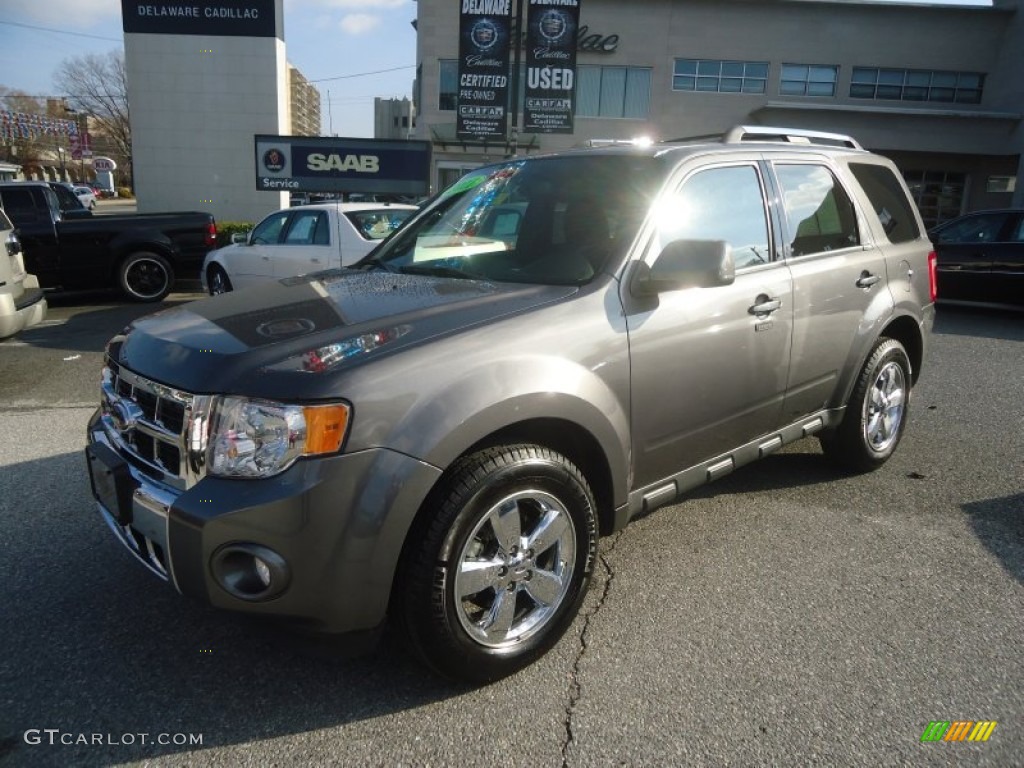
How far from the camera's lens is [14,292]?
632 cm

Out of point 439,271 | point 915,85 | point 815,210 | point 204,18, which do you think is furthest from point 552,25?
point 915,85

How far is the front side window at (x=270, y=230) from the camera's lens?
9.80 m

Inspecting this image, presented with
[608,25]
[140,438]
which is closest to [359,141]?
[140,438]

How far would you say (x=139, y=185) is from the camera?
75.0 ft

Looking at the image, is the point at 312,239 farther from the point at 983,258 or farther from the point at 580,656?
the point at 983,258

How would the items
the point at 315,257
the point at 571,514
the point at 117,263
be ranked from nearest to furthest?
the point at 571,514, the point at 315,257, the point at 117,263

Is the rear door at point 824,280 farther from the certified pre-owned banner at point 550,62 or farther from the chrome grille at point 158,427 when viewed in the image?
the certified pre-owned banner at point 550,62

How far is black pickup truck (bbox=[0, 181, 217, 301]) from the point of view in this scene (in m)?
11.0

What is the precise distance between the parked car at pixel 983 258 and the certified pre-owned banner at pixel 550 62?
11.3m

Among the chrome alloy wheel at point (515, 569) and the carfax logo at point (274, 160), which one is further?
the carfax logo at point (274, 160)

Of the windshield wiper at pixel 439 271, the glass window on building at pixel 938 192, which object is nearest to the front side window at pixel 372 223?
the windshield wiper at pixel 439 271

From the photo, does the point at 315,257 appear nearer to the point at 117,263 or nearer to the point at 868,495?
the point at 117,263

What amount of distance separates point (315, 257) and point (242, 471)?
24.6 ft

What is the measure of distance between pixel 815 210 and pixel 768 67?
31.9m
